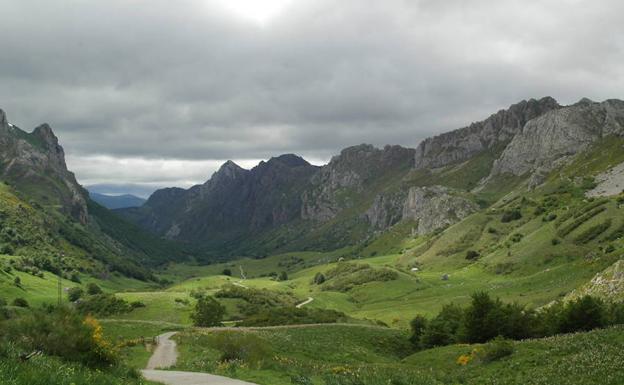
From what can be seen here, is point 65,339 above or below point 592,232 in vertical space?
above

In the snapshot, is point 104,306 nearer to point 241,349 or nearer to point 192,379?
point 241,349

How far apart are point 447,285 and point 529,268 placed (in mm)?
27447

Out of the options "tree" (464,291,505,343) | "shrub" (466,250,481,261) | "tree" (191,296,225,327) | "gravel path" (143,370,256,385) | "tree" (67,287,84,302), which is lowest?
"tree" (67,287,84,302)

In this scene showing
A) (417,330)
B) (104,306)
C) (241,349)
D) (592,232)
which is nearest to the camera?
(241,349)

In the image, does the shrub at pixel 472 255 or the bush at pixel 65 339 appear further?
the shrub at pixel 472 255

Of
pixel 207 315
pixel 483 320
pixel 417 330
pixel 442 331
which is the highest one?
pixel 483 320

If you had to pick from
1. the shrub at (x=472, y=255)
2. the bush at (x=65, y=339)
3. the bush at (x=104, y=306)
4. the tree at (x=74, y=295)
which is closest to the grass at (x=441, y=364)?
the bush at (x=65, y=339)

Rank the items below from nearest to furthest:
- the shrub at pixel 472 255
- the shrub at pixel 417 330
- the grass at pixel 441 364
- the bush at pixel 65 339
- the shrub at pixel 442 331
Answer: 1. the bush at pixel 65 339
2. the grass at pixel 441 364
3. the shrub at pixel 442 331
4. the shrub at pixel 417 330
5. the shrub at pixel 472 255

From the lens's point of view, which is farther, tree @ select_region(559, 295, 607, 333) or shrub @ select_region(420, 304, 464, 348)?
shrub @ select_region(420, 304, 464, 348)

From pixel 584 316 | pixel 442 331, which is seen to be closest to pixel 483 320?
pixel 442 331

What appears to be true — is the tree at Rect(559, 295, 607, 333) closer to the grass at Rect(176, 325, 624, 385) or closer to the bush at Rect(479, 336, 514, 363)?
the grass at Rect(176, 325, 624, 385)

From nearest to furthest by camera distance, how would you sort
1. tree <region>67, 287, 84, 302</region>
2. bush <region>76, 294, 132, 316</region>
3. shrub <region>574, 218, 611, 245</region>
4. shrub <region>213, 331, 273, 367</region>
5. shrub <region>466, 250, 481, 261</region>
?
1. shrub <region>213, 331, 273, 367</region>
2. bush <region>76, 294, 132, 316</region>
3. shrub <region>574, 218, 611, 245</region>
4. tree <region>67, 287, 84, 302</region>
5. shrub <region>466, 250, 481, 261</region>

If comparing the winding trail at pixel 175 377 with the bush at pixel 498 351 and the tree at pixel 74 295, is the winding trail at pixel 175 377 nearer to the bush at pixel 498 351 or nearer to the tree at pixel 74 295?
the bush at pixel 498 351

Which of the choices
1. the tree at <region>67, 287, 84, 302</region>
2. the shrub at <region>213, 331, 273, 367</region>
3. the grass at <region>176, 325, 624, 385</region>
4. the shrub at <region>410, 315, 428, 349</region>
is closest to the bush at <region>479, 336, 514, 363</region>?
the grass at <region>176, 325, 624, 385</region>
